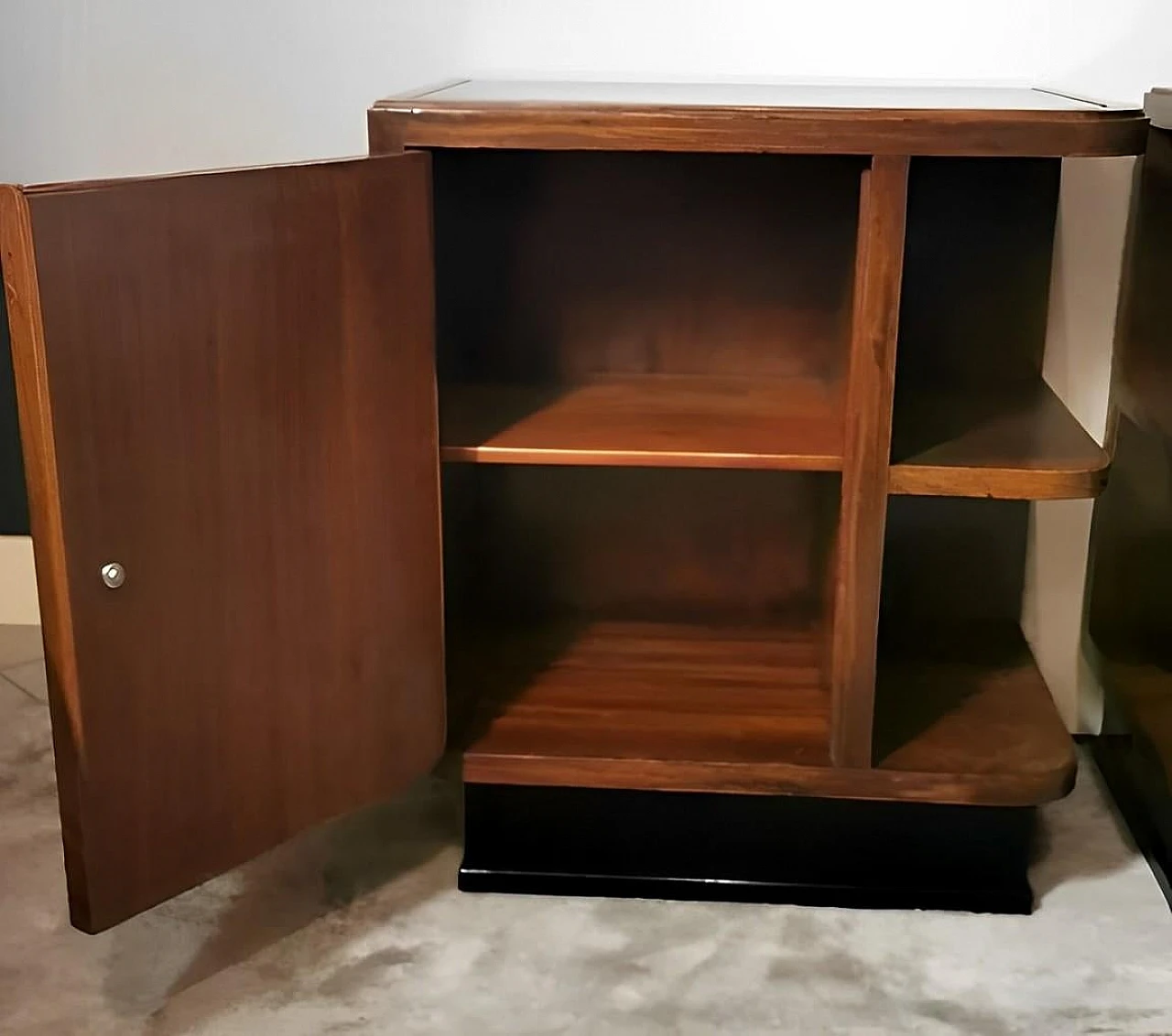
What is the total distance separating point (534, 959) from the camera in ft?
3.67

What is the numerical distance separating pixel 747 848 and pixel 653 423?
1.29 ft

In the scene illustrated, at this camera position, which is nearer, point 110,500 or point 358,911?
point 110,500

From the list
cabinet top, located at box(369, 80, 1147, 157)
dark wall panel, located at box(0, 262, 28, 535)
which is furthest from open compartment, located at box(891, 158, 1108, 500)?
dark wall panel, located at box(0, 262, 28, 535)

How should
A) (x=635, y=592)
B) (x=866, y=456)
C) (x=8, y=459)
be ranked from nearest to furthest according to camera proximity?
1. (x=866, y=456)
2. (x=635, y=592)
3. (x=8, y=459)

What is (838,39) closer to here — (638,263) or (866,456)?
(638,263)

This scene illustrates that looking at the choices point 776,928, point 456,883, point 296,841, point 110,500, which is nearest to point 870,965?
point 776,928

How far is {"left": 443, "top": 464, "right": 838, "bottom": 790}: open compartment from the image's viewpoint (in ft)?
4.22

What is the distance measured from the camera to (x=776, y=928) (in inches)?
45.9

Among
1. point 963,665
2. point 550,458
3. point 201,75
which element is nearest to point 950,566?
point 963,665

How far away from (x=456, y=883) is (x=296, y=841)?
17 centimetres

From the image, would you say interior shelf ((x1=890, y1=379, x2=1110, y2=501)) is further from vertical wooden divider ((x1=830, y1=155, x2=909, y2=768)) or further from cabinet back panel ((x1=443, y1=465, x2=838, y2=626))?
cabinet back panel ((x1=443, y1=465, x2=838, y2=626))

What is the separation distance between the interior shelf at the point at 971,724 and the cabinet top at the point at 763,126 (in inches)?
20.1

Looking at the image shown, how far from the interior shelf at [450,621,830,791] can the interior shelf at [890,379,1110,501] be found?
0.26 meters

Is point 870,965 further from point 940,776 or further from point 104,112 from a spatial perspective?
point 104,112
